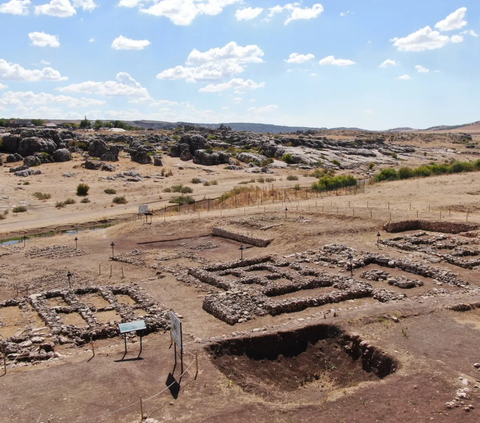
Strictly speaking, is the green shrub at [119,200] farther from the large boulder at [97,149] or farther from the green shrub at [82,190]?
the large boulder at [97,149]

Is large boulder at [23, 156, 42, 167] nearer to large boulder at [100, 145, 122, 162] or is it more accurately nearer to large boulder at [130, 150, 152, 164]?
large boulder at [100, 145, 122, 162]

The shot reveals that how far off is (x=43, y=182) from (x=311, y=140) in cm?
6119

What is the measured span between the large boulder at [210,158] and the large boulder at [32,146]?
23467 millimetres

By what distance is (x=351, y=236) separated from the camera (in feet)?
97.0

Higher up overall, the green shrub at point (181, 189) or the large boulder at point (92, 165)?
the large boulder at point (92, 165)

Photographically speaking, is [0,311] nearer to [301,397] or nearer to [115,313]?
[115,313]

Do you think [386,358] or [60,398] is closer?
[60,398]

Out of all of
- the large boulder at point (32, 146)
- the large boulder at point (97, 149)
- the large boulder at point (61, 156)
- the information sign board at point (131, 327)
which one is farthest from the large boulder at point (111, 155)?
the information sign board at point (131, 327)

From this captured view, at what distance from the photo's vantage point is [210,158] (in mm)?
80875

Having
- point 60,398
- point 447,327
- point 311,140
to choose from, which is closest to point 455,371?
point 447,327

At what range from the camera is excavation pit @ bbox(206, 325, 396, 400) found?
1333 centimetres

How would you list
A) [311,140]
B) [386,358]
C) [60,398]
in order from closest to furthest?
[60,398] → [386,358] → [311,140]

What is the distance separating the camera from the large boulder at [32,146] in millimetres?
75750

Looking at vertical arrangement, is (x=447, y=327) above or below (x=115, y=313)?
above
